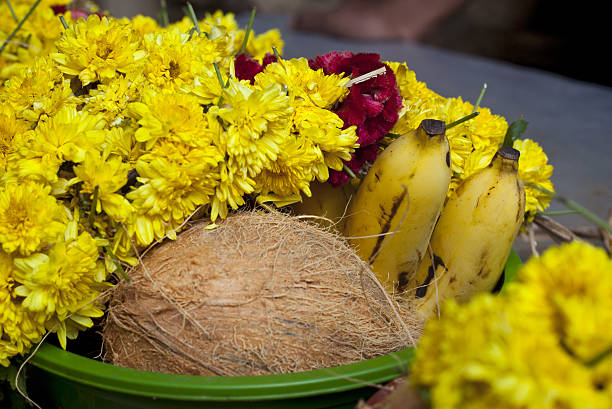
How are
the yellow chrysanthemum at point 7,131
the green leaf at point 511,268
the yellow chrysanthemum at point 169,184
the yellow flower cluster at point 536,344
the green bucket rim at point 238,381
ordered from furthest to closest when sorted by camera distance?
1. the green leaf at point 511,268
2. the yellow chrysanthemum at point 7,131
3. the yellow chrysanthemum at point 169,184
4. the green bucket rim at point 238,381
5. the yellow flower cluster at point 536,344

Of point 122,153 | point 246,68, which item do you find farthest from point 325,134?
point 122,153

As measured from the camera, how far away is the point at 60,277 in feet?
2.64

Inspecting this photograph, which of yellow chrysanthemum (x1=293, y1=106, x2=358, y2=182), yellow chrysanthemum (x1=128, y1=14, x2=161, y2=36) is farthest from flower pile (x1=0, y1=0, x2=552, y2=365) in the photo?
yellow chrysanthemum (x1=128, y1=14, x2=161, y2=36)

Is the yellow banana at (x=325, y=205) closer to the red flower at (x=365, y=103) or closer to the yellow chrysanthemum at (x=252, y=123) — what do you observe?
the red flower at (x=365, y=103)

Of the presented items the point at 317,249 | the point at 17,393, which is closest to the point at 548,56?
the point at 317,249

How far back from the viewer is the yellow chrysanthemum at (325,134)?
92cm

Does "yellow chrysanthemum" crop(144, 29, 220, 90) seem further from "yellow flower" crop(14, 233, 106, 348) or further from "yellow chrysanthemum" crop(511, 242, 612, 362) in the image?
"yellow chrysanthemum" crop(511, 242, 612, 362)

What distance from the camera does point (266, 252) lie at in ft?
2.93

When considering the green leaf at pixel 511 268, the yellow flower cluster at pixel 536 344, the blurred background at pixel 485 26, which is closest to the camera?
the yellow flower cluster at pixel 536 344

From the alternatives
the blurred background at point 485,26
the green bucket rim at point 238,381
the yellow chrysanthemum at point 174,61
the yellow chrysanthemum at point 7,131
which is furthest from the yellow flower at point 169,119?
the blurred background at point 485,26

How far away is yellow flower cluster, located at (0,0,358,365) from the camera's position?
0.82m

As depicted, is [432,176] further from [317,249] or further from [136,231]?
[136,231]

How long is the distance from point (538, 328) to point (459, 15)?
4.37 meters

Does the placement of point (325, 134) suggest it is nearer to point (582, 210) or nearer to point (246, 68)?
point (246, 68)
